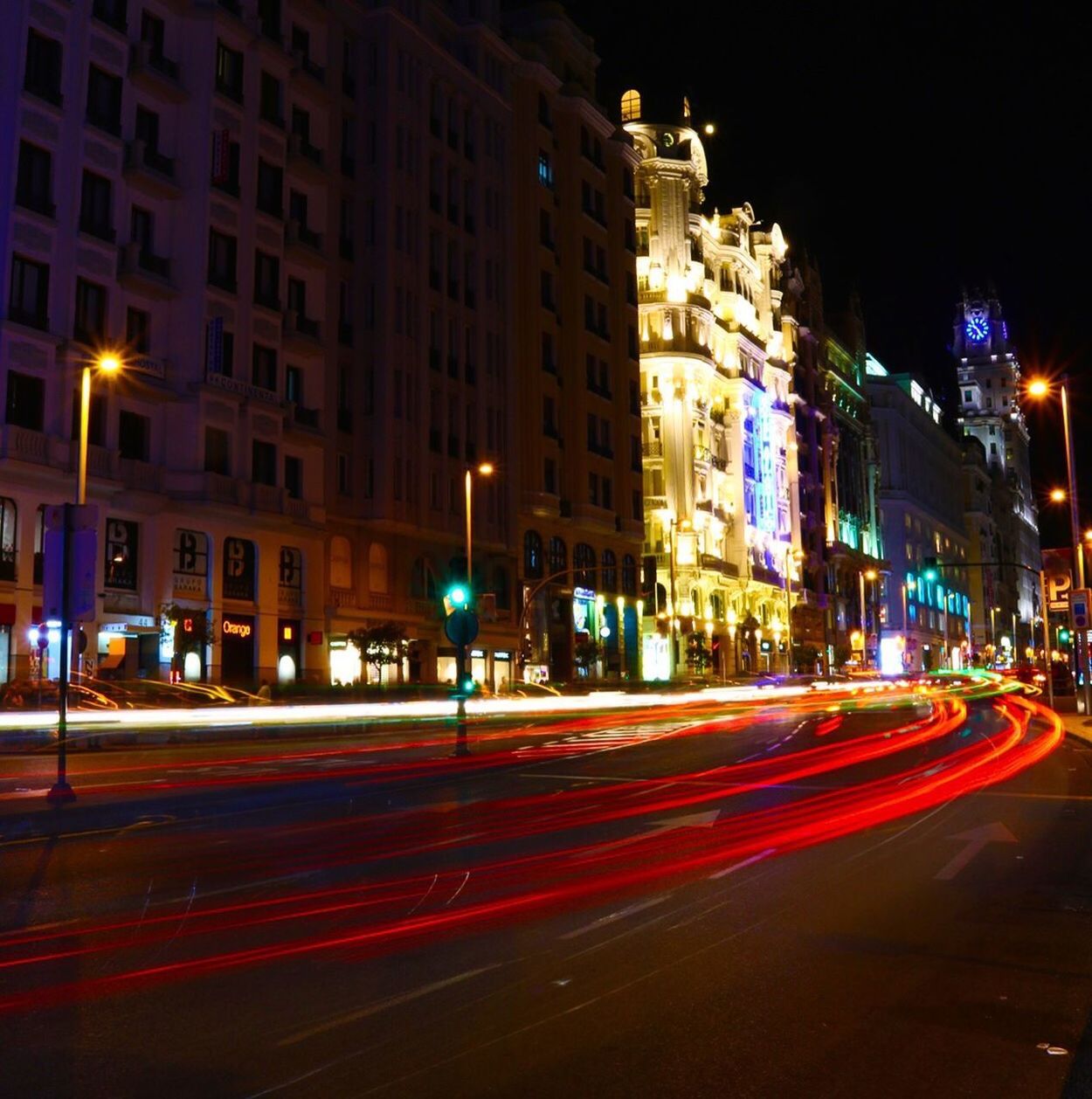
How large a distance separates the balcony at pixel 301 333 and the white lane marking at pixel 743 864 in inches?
1618

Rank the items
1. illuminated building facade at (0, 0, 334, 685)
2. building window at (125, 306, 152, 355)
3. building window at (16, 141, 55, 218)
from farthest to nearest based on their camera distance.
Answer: building window at (125, 306, 152, 355), building window at (16, 141, 55, 218), illuminated building facade at (0, 0, 334, 685)

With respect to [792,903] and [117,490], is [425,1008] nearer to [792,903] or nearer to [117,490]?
[792,903]

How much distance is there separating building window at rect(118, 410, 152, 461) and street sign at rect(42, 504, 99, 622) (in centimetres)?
2627

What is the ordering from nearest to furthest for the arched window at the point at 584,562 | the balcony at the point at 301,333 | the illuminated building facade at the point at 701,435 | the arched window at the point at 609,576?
the balcony at the point at 301,333, the arched window at the point at 584,562, the arched window at the point at 609,576, the illuminated building facade at the point at 701,435

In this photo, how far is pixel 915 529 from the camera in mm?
145750

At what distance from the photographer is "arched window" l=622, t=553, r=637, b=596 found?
244 ft

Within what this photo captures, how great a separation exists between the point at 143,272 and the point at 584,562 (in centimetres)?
3293

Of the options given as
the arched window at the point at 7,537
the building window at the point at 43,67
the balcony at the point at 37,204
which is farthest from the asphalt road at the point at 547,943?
the building window at the point at 43,67

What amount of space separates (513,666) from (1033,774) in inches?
1641

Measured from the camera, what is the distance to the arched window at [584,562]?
69.3 metres

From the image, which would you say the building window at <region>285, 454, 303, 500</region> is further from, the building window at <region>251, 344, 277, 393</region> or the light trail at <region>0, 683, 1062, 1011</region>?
the light trail at <region>0, 683, 1062, 1011</region>

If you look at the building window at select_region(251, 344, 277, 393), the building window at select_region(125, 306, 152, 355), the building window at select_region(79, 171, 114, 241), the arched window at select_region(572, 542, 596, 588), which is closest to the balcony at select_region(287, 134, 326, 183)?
the building window at select_region(251, 344, 277, 393)

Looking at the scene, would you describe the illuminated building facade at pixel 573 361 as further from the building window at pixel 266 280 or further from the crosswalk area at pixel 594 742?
the crosswalk area at pixel 594 742

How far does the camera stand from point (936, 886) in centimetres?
1029
